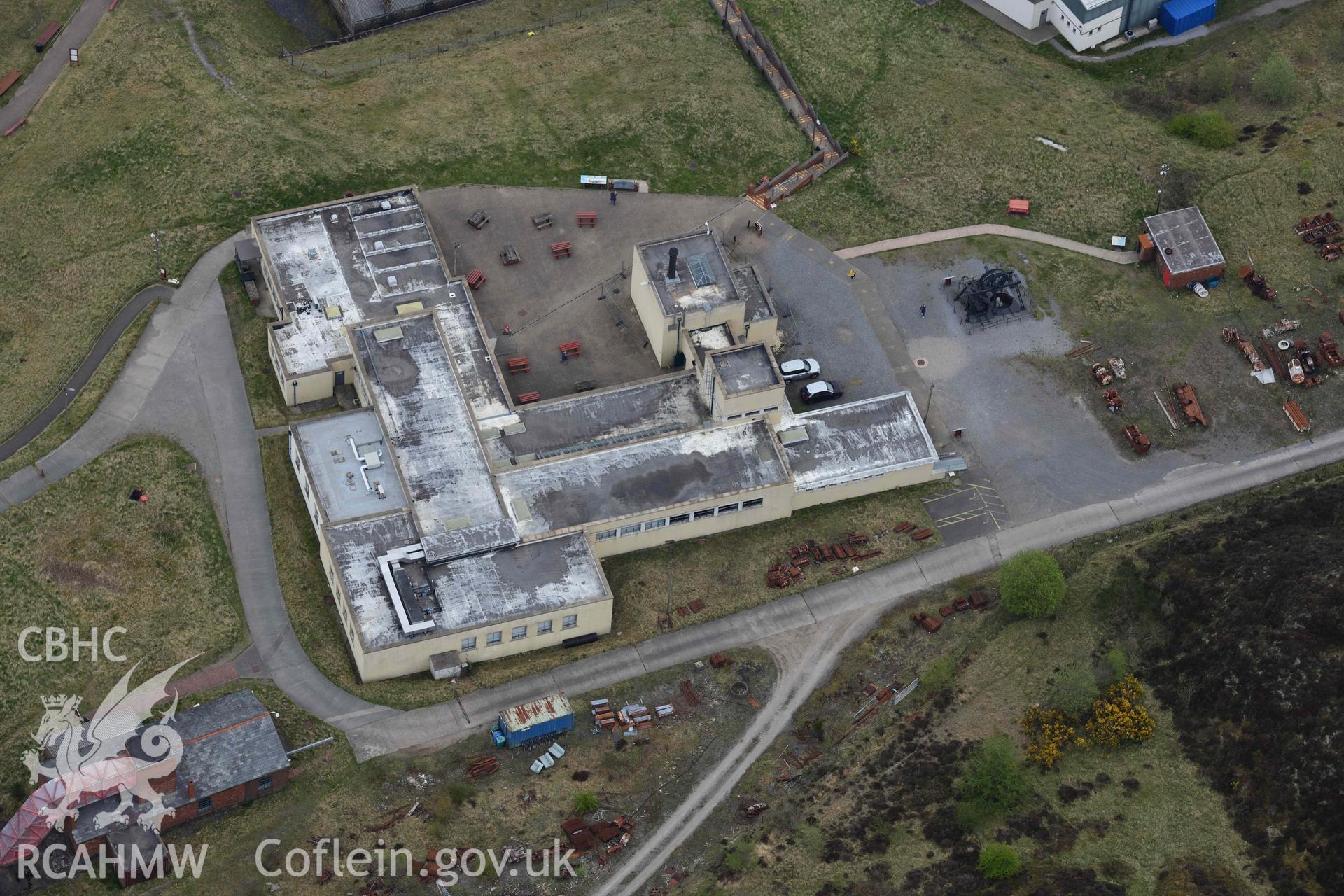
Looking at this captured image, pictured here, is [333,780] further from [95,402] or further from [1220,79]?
[1220,79]

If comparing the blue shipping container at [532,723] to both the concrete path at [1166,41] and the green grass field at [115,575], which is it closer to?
the green grass field at [115,575]

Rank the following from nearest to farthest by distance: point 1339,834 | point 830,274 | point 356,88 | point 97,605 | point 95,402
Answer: point 1339,834 < point 97,605 < point 95,402 < point 830,274 < point 356,88

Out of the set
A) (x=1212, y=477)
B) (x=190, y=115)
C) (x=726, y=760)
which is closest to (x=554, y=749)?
(x=726, y=760)

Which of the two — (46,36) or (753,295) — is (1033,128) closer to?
(753,295)

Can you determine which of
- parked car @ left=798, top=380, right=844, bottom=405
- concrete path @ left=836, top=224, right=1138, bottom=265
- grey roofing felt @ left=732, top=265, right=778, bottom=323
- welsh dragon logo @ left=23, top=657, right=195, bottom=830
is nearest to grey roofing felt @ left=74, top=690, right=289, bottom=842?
welsh dragon logo @ left=23, top=657, right=195, bottom=830

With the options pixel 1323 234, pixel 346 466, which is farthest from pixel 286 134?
pixel 1323 234

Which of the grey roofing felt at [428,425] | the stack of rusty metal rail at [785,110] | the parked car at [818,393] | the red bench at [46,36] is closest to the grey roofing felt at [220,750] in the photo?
the grey roofing felt at [428,425]
